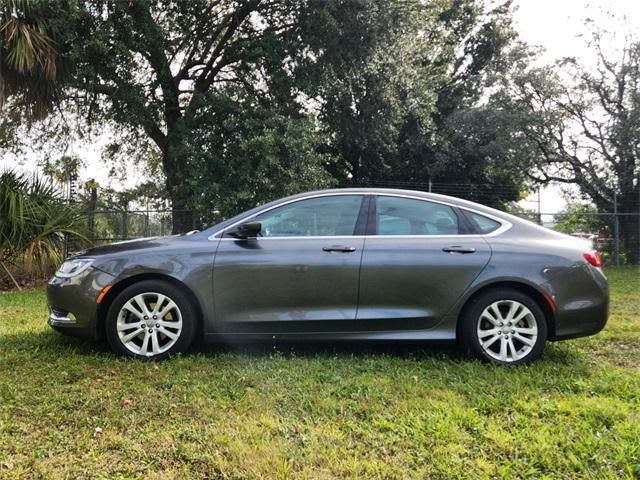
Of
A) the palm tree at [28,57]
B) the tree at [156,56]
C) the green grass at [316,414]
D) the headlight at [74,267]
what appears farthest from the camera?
the tree at [156,56]

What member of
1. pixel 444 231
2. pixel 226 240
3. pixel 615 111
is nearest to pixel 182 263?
pixel 226 240

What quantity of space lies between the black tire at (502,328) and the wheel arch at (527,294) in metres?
0.03

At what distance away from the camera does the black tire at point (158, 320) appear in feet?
12.7

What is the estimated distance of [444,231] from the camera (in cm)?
405

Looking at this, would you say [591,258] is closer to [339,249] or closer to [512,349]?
[512,349]

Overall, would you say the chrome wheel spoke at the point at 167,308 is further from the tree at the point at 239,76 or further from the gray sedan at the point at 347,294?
the tree at the point at 239,76

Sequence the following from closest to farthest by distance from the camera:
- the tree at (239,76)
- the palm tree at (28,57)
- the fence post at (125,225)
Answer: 1. the palm tree at (28,57)
2. the tree at (239,76)
3. the fence post at (125,225)

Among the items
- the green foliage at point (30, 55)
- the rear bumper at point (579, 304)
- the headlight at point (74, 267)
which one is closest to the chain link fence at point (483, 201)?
the green foliage at point (30, 55)

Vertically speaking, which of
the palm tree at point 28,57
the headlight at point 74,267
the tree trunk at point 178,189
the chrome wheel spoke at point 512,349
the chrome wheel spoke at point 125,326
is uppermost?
the palm tree at point 28,57

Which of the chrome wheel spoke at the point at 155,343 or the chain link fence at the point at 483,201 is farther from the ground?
the chain link fence at the point at 483,201

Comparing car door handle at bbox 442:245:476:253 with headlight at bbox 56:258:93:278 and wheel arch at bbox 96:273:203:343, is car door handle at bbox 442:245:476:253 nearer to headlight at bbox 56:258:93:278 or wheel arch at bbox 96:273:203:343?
wheel arch at bbox 96:273:203:343

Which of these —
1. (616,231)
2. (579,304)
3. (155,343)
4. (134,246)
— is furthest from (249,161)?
(616,231)

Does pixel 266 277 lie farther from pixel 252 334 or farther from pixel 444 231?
pixel 444 231

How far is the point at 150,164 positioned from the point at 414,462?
15289 millimetres
